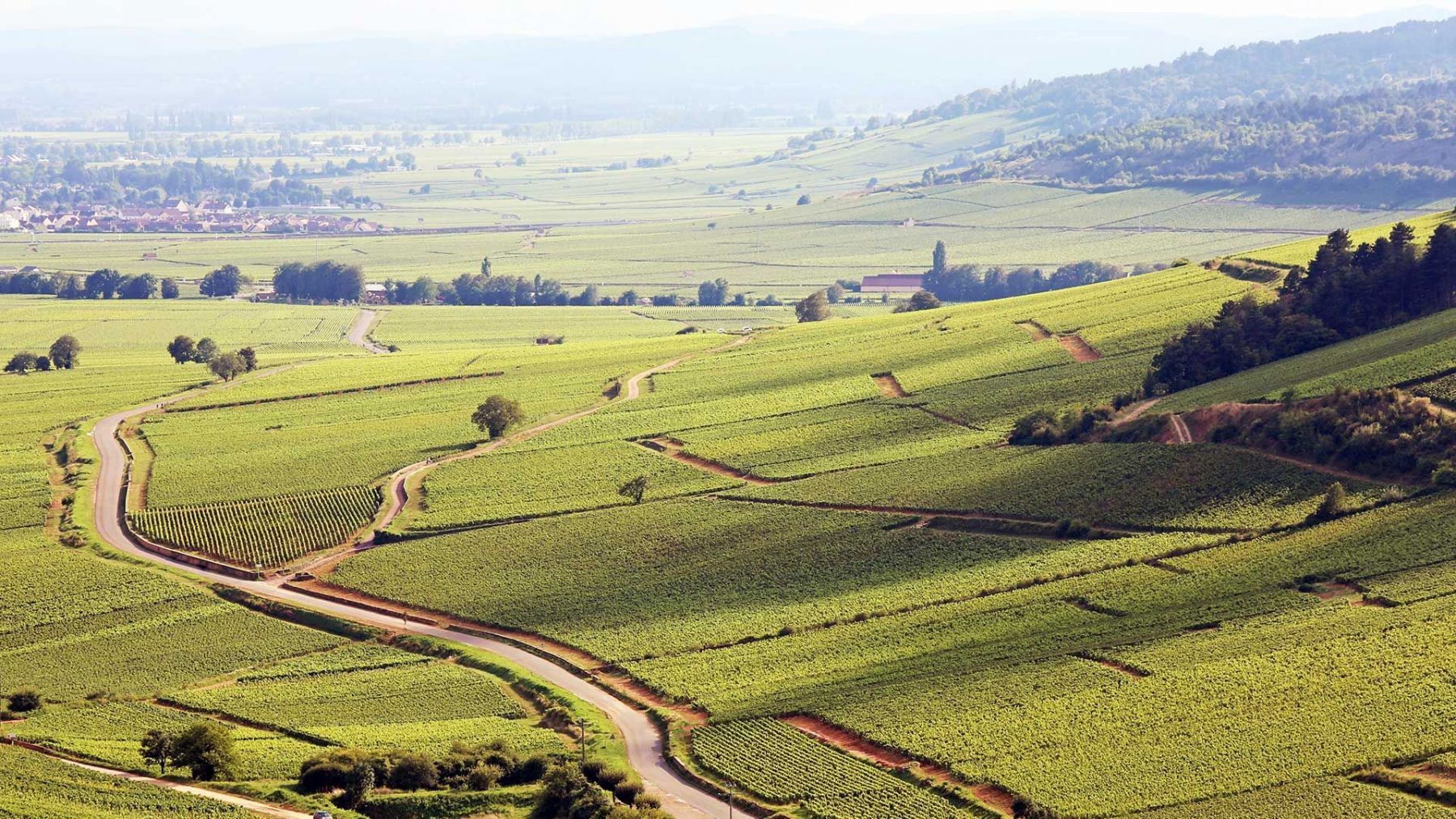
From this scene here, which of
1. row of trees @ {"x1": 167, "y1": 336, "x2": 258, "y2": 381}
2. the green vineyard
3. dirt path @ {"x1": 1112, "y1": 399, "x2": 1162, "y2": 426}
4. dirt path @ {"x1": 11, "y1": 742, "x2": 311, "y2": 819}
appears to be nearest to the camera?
dirt path @ {"x1": 11, "y1": 742, "x2": 311, "y2": 819}

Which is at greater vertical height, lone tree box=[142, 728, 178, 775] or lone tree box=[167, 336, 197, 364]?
lone tree box=[167, 336, 197, 364]

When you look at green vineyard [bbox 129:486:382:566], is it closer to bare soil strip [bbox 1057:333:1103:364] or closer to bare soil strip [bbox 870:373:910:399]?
bare soil strip [bbox 870:373:910:399]

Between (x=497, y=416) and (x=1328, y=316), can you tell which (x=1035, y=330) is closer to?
(x=1328, y=316)

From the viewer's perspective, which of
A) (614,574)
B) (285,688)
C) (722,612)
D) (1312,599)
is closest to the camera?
(1312,599)

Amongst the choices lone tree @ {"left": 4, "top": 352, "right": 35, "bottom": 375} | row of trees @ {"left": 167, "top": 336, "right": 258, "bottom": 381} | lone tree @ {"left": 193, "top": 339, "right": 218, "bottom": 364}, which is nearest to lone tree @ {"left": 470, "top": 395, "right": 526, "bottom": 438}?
row of trees @ {"left": 167, "top": 336, "right": 258, "bottom": 381}

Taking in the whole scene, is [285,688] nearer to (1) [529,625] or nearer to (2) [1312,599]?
(1) [529,625]

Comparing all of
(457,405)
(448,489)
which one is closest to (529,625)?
(448,489)
